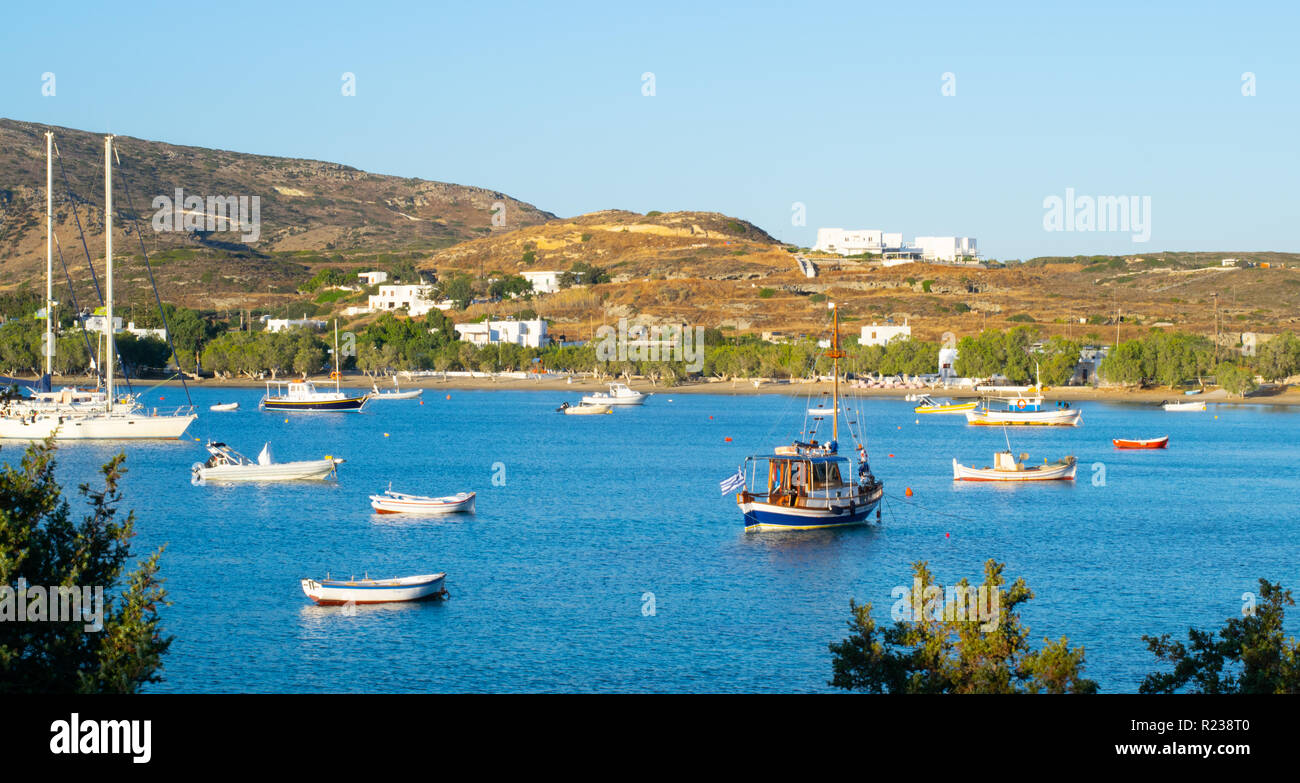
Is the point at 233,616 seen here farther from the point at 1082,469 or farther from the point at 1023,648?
the point at 1082,469

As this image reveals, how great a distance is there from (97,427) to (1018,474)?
5479 cm

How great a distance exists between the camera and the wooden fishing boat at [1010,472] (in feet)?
219

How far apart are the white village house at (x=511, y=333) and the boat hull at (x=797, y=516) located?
5594 inches

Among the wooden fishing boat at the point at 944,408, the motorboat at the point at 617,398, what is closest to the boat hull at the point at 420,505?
the motorboat at the point at 617,398

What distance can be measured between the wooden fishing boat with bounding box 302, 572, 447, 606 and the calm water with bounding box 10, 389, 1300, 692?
0.36 m

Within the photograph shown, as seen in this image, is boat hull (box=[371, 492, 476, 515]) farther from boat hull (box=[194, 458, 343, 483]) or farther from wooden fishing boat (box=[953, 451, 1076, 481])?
wooden fishing boat (box=[953, 451, 1076, 481])

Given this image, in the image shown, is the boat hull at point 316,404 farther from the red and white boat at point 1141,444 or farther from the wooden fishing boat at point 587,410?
the red and white boat at point 1141,444

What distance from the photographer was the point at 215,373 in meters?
178

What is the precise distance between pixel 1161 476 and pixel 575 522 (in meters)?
37.1

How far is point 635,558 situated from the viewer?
42969mm

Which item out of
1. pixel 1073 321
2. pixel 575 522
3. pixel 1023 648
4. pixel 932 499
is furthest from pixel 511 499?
pixel 1073 321

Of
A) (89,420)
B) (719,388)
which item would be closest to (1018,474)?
(89,420)

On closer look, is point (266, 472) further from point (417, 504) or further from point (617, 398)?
point (617, 398)

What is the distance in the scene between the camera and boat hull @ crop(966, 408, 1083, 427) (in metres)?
108
